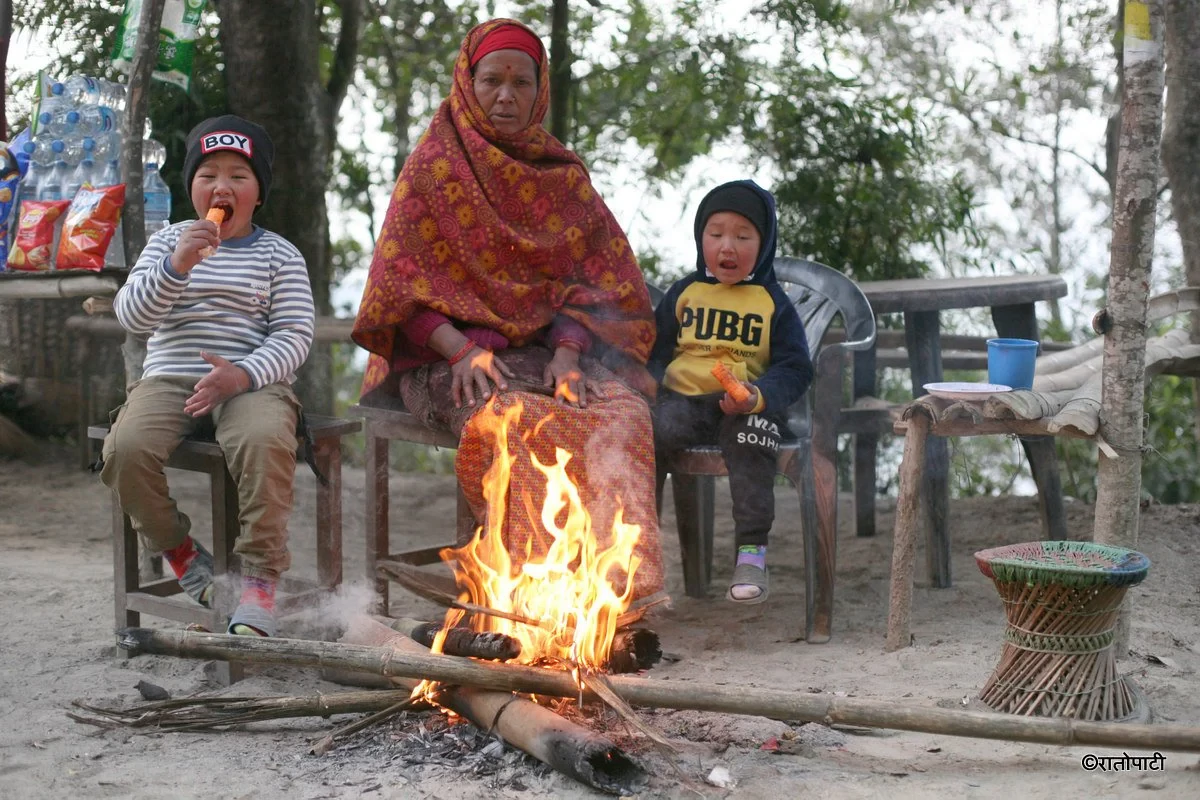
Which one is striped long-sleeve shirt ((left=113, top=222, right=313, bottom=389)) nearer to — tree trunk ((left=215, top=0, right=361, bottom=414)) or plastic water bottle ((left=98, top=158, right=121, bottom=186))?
plastic water bottle ((left=98, top=158, right=121, bottom=186))

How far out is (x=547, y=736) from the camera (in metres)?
2.78

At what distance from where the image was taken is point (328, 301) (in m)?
7.38

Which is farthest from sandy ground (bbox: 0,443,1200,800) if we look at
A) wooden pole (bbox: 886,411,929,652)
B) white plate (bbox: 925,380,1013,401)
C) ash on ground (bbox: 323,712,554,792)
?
white plate (bbox: 925,380,1013,401)

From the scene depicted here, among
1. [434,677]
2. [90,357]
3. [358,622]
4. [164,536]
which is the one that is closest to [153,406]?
[164,536]

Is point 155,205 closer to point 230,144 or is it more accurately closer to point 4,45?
point 230,144

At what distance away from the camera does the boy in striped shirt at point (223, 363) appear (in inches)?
141

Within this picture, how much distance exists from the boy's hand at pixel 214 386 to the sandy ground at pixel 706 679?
83cm

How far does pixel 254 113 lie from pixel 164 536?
3488 millimetres

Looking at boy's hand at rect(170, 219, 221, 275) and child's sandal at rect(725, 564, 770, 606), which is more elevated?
boy's hand at rect(170, 219, 221, 275)

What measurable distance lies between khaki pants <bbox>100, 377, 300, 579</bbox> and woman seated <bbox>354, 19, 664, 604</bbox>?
555mm

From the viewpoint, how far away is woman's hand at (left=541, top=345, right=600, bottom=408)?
Answer: 3.91 m

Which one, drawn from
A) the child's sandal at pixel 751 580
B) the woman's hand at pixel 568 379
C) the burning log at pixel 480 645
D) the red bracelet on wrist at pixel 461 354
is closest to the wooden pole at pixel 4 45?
the red bracelet on wrist at pixel 461 354

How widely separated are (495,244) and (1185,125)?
3.59 metres

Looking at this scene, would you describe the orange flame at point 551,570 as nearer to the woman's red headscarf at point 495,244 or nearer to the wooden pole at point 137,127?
the woman's red headscarf at point 495,244
